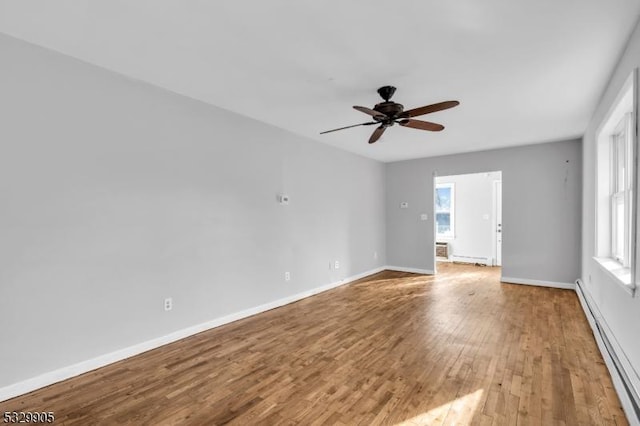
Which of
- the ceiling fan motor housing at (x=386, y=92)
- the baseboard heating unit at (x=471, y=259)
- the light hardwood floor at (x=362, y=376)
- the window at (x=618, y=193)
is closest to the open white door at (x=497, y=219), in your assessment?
the baseboard heating unit at (x=471, y=259)

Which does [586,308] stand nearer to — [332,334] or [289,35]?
[332,334]

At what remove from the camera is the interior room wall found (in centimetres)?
776

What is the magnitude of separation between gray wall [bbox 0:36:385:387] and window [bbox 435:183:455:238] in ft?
18.3

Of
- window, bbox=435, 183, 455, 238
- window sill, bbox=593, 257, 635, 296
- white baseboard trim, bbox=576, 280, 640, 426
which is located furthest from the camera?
window, bbox=435, 183, 455, 238

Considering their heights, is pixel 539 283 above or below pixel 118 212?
below

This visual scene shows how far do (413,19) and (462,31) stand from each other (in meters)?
0.40

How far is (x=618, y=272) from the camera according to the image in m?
2.73

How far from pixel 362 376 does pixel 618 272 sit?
242cm

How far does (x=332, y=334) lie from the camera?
3.32m

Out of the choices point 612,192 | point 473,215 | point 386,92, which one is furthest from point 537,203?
point 386,92

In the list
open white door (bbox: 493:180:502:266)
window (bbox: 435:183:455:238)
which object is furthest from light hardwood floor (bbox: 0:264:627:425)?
Answer: window (bbox: 435:183:455:238)

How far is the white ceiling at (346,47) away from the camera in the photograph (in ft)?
6.32

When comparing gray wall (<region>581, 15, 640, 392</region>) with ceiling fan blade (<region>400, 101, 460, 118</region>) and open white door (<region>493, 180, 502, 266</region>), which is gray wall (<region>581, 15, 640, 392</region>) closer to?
ceiling fan blade (<region>400, 101, 460, 118</region>)

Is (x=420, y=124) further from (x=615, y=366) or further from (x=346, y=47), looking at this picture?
(x=615, y=366)
